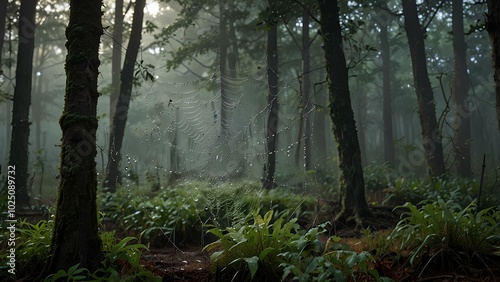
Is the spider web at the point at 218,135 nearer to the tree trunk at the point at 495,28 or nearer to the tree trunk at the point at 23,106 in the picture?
the tree trunk at the point at 23,106

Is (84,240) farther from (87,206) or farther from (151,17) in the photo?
(151,17)

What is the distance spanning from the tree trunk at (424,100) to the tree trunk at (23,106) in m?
11.0

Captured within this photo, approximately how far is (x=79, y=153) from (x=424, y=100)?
35.8ft

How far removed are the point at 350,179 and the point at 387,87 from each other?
16.3 m

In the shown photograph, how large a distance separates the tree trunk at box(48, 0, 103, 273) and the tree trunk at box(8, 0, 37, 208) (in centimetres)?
702

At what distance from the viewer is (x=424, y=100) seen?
12227mm

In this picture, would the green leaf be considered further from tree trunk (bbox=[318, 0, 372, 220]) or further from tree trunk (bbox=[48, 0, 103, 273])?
tree trunk (bbox=[318, 0, 372, 220])

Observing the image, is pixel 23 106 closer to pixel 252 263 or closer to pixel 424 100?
pixel 252 263

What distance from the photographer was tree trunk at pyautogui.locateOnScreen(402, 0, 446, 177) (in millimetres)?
11727

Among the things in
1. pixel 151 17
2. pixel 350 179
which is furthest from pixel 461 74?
pixel 151 17

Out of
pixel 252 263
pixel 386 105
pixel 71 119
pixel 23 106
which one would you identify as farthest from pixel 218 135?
pixel 386 105

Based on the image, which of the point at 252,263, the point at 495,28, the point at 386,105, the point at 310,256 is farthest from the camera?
the point at 386,105

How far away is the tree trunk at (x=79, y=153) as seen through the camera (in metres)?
3.86

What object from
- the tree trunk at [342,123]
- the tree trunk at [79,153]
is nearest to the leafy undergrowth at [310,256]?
the tree trunk at [79,153]
